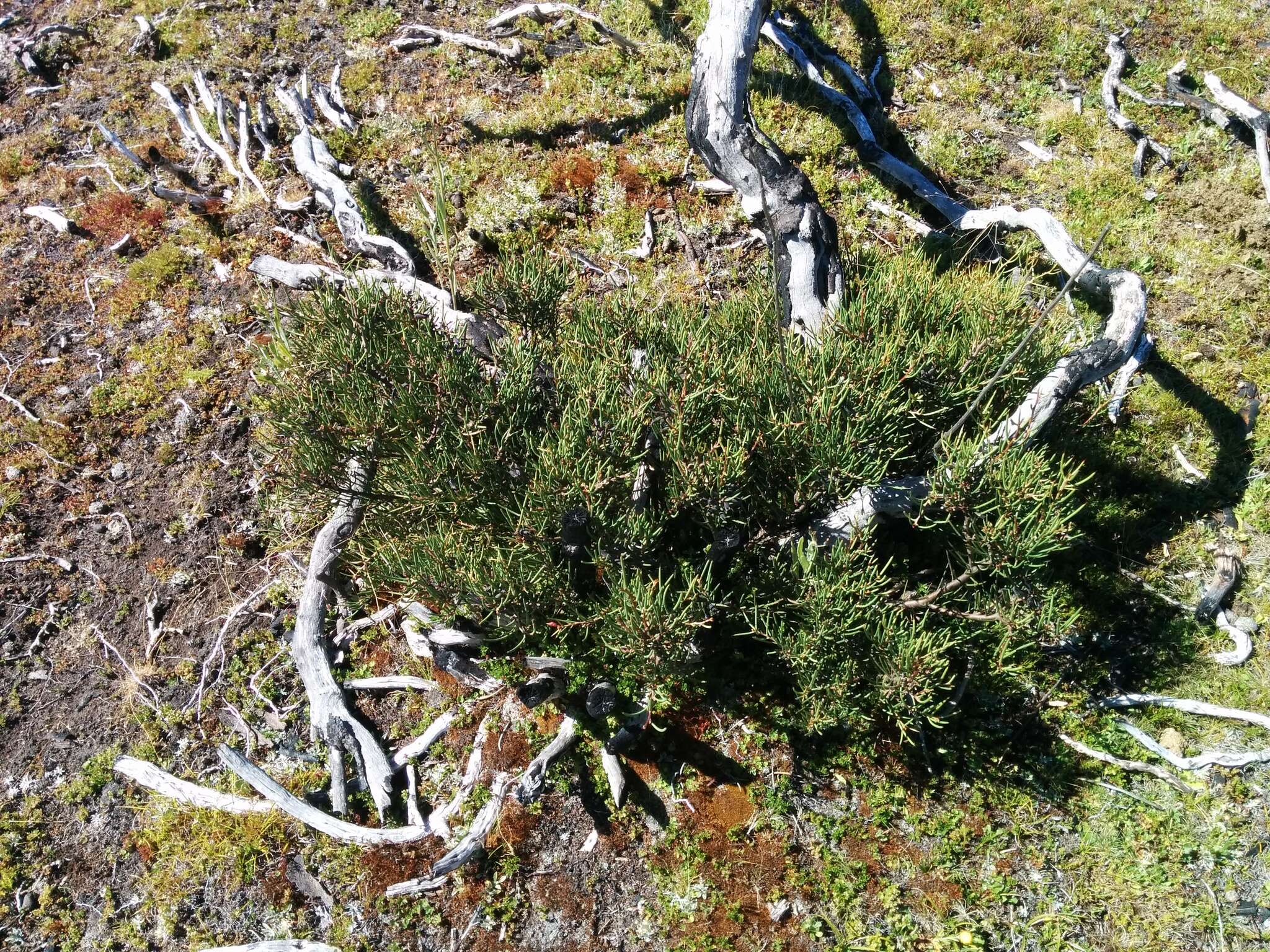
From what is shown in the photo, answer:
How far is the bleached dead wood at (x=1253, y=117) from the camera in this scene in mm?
8742

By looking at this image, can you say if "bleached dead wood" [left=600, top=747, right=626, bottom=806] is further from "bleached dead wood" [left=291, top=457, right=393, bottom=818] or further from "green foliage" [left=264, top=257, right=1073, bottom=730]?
"bleached dead wood" [left=291, top=457, right=393, bottom=818]

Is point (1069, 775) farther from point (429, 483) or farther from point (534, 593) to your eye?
point (429, 483)

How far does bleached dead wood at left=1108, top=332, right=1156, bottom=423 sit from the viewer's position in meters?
7.01

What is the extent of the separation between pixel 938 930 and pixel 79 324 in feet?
31.0

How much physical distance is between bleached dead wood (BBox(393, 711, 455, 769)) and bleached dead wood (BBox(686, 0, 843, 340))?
3.83m

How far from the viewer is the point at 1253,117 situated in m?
8.93

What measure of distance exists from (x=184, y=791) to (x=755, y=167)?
638cm

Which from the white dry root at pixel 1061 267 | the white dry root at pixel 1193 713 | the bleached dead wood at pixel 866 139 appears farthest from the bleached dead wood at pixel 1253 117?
the white dry root at pixel 1193 713

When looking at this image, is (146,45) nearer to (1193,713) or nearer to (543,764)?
(543,764)

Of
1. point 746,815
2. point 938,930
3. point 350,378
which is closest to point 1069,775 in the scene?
point 938,930

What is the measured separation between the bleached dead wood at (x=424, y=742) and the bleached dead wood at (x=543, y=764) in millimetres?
728

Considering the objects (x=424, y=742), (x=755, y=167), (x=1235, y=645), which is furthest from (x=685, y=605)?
(x=1235, y=645)

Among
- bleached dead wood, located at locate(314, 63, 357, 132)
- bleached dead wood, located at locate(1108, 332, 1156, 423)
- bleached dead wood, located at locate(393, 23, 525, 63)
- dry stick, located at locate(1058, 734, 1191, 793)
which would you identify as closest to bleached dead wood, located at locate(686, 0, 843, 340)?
bleached dead wood, located at locate(1108, 332, 1156, 423)

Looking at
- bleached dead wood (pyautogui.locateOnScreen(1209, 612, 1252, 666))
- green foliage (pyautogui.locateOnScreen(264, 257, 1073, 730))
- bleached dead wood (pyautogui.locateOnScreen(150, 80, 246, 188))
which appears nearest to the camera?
green foliage (pyautogui.locateOnScreen(264, 257, 1073, 730))
